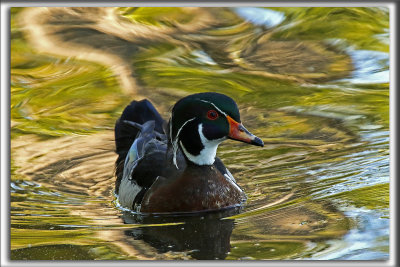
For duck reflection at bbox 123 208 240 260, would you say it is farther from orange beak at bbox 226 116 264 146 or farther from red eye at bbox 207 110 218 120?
red eye at bbox 207 110 218 120

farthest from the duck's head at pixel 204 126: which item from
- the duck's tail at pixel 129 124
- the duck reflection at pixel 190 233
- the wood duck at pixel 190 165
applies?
the duck's tail at pixel 129 124

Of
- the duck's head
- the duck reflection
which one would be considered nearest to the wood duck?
the duck's head

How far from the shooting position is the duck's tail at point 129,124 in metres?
10.2

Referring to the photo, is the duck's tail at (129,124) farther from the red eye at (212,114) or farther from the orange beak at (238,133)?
the orange beak at (238,133)

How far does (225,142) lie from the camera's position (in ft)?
34.4

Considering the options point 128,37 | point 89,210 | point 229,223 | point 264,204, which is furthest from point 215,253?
point 128,37

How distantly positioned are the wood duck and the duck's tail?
929mm

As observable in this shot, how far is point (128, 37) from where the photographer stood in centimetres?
1245

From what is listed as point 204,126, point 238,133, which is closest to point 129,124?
point 204,126

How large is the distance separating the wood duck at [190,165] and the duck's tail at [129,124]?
0.93 meters

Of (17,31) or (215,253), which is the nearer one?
(215,253)

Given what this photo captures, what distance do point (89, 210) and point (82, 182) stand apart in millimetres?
1008

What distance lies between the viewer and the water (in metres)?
7.52
